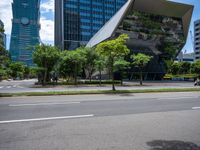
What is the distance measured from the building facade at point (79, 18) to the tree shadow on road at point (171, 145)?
115 m

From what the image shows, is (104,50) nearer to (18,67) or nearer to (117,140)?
(117,140)

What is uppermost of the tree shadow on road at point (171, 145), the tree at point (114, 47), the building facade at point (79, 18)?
the building facade at point (79, 18)

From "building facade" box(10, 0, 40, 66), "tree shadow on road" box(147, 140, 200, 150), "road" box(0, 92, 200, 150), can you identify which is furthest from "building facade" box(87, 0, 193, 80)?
"building facade" box(10, 0, 40, 66)

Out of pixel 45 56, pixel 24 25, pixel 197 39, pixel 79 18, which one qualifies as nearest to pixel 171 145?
pixel 45 56

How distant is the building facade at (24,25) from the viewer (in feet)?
555

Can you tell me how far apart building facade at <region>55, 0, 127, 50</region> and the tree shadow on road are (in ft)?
379

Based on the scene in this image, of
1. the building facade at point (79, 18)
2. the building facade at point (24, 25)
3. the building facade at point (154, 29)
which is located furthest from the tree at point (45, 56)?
the building facade at point (24, 25)

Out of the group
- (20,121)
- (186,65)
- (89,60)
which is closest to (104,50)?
(20,121)

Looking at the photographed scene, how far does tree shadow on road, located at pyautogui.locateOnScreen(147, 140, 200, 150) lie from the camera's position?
194 inches

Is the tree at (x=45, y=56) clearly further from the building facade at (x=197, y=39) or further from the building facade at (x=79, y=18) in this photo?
the building facade at (x=197, y=39)

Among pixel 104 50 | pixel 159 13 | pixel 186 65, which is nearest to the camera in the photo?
pixel 104 50

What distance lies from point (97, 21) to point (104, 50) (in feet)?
369

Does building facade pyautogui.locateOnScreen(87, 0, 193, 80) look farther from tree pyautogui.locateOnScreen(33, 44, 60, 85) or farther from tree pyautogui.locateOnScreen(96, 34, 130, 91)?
tree pyautogui.locateOnScreen(96, 34, 130, 91)

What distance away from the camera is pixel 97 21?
426 ft
